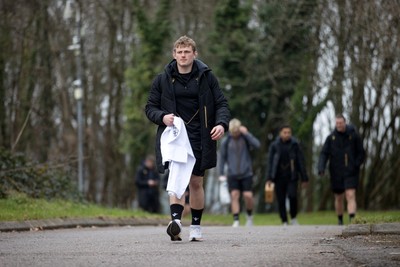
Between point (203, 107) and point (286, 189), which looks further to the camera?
point (286, 189)

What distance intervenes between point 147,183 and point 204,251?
23.2 metres

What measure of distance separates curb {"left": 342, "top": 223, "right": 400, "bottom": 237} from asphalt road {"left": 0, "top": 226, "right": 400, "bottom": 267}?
0.89ft

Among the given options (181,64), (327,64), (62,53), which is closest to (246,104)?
(327,64)

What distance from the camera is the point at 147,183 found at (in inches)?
1319

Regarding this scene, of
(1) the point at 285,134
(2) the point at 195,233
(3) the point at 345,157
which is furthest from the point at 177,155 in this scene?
(1) the point at 285,134

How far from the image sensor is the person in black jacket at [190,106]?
11.8 m

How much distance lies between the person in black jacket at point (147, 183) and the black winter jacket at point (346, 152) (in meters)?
12.9

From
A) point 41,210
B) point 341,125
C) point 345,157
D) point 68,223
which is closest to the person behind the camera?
point 68,223

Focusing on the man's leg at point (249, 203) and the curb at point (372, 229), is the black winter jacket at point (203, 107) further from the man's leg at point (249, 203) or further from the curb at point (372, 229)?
the man's leg at point (249, 203)

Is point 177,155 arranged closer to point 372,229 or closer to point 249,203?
point 372,229

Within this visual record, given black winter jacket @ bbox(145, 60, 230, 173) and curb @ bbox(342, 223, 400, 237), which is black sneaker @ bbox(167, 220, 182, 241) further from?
curb @ bbox(342, 223, 400, 237)

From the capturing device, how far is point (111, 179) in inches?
1626

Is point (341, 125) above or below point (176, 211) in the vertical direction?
above

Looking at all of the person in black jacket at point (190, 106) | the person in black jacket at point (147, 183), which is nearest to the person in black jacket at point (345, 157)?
the person in black jacket at point (190, 106)
